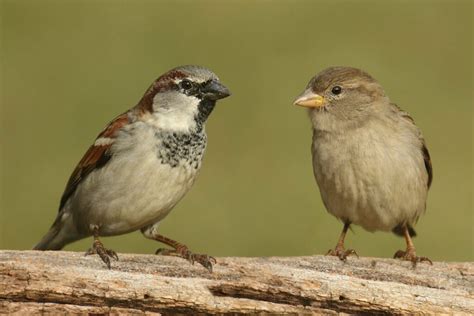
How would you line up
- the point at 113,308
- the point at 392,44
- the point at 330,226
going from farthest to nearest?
the point at 392,44 → the point at 330,226 → the point at 113,308

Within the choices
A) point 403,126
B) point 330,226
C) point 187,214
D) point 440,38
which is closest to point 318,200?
point 330,226

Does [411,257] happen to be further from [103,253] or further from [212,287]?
[103,253]

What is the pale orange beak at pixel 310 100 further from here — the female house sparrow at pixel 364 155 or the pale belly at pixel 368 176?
the pale belly at pixel 368 176

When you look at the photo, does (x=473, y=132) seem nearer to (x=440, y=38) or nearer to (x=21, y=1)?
(x=440, y=38)

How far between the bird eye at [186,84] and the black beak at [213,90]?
7 centimetres

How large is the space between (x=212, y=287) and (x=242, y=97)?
6540 mm

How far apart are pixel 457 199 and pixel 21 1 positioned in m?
6.20

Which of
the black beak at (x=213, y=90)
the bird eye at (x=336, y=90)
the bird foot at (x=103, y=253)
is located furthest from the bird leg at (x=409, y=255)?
the bird foot at (x=103, y=253)

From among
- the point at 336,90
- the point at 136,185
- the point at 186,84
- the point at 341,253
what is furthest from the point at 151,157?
the point at 336,90

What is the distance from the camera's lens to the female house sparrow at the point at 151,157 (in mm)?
5434

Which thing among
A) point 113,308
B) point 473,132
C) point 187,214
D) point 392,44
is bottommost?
point 113,308

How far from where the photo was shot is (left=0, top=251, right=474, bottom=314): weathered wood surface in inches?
179

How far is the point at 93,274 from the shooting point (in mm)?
4668

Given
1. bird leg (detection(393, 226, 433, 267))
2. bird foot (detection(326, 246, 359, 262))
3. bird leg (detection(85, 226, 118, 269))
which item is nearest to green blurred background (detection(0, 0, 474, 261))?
bird leg (detection(393, 226, 433, 267))
